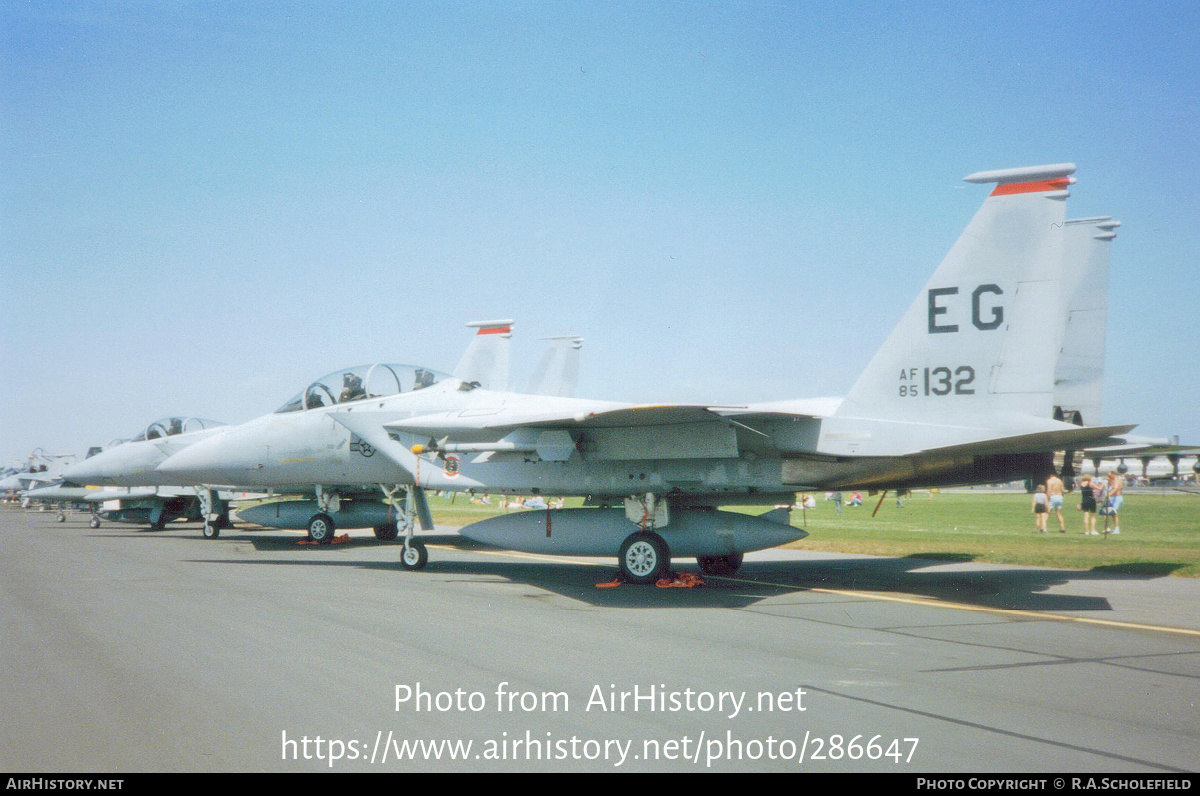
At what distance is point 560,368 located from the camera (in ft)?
72.8

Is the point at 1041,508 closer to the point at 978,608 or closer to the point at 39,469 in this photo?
the point at 978,608

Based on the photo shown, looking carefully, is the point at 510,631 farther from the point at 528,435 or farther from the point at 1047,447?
the point at 1047,447

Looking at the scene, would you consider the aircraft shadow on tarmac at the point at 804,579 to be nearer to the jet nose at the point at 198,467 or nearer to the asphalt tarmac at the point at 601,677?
the asphalt tarmac at the point at 601,677

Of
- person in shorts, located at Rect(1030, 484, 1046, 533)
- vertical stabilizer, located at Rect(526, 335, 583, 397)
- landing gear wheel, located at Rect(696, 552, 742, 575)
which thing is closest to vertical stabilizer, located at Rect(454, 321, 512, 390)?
vertical stabilizer, located at Rect(526, 335, 583, 397)

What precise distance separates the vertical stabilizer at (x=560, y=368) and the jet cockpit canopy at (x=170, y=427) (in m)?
9.48

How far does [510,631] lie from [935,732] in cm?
408

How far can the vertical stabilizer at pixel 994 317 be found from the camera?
953 cm

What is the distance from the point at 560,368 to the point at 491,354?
2054mm

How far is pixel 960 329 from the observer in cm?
998

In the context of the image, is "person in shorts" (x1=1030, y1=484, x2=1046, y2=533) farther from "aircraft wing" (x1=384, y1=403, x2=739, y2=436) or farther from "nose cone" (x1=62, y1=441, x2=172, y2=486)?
"nose cone" (x1=62, y1=441, x2=172, y2=486)

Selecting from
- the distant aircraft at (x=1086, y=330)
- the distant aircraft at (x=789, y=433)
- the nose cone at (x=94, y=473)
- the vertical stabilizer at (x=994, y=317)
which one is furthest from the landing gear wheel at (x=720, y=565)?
the nose cone at (x=94, y=473)

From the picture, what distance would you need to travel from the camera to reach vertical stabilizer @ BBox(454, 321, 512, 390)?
20828 mm
